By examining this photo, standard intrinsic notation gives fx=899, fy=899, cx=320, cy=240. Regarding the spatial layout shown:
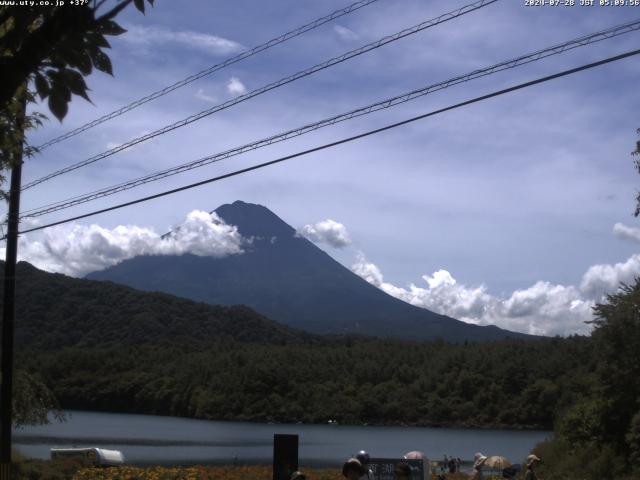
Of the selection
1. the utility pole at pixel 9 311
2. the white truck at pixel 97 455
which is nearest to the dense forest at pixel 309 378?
the white truck at pixel 97 455

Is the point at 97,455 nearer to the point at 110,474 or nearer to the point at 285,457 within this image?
the point at 110,474

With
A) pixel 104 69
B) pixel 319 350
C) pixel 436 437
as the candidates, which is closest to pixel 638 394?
pixel 104 69

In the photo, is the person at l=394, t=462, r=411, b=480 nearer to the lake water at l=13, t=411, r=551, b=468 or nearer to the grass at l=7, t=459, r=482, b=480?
the grass at l=7, t=459, r=482, b=480

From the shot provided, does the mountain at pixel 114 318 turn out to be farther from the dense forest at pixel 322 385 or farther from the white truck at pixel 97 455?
the white truck at pixel 97 455

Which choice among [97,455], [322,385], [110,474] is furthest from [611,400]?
[322,385]

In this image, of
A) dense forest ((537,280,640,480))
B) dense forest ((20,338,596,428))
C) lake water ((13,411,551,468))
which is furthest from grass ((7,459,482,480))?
dense forest ((20,338,596,428))

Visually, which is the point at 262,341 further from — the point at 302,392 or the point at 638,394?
the point at 638,394
